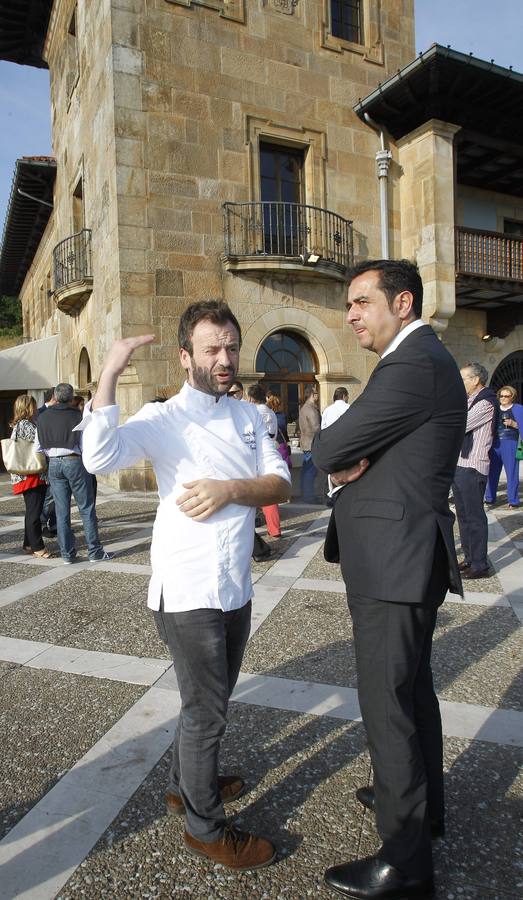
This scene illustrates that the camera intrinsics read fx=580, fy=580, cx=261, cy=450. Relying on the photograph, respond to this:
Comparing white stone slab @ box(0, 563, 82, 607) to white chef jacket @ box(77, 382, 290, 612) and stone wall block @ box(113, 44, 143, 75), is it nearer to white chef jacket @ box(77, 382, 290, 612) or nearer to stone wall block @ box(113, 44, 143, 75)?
white chef jacket @ box(77, 382, 290, 612)

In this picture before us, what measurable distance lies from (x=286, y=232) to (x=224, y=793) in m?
11.4

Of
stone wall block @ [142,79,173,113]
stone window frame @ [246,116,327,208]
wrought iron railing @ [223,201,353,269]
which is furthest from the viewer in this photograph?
stone window frame @ [246,116,327,208]

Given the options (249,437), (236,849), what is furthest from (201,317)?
(236,849)

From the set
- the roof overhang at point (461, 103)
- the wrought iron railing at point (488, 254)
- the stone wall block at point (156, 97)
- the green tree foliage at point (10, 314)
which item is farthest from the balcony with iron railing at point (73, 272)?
the green tree foliage at point (10, 314)

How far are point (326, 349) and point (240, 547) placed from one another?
10.6 meters

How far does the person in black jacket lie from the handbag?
19 cm

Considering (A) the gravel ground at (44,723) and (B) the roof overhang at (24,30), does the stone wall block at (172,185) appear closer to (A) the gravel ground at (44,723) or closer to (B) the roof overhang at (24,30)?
(B) the roof overhang at (24,30)

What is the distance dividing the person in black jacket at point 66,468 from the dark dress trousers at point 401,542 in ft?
14.9

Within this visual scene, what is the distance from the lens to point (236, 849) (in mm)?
1842

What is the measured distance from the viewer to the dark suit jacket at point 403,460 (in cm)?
167

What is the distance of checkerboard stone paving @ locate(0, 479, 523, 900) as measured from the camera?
6.12 ft

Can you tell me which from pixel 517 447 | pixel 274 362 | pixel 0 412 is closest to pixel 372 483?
pixel 517 447

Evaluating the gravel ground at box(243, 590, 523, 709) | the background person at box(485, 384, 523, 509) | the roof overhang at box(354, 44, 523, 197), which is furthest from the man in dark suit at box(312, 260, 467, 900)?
the roof overhang at box(354, 44, 523, 197)

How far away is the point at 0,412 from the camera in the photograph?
58.0ft
